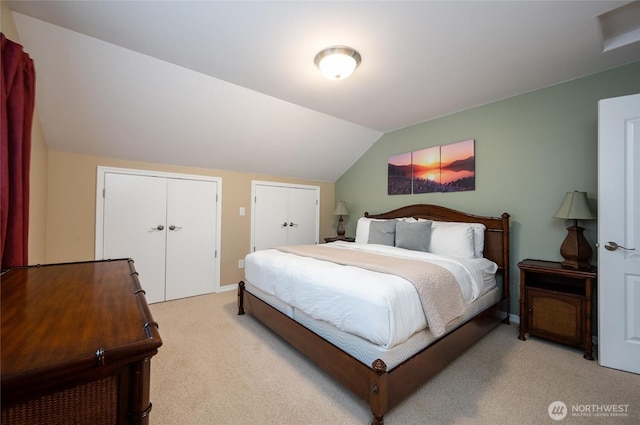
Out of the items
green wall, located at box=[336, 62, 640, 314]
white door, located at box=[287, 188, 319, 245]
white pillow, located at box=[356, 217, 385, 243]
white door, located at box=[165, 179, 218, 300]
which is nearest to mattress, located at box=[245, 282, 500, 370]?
green wall, located at box=[336, 62, 640, 314]

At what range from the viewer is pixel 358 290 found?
163 cm

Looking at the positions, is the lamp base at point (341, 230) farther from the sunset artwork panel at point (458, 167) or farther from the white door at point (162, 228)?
the white door at point (162, 228)

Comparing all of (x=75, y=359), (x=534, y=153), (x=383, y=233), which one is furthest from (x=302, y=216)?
(x=75, y=359)

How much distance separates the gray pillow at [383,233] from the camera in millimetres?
3323

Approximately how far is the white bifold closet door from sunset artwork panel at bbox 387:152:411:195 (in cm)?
262

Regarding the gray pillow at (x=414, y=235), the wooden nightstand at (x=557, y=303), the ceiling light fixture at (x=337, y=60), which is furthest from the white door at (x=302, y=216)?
the wooden nightstand at (x=557, y=303)

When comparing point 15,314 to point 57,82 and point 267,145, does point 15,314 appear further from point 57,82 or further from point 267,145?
point 267,145

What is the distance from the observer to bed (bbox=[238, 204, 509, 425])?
149 centimetres

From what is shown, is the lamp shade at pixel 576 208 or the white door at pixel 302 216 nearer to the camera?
the lamp shade at pixel 576 208

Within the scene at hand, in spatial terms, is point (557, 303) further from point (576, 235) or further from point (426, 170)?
point (426, 170)

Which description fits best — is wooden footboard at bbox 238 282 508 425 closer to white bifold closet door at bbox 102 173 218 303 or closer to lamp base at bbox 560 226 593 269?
lamp base at bbox 560 226 593 269

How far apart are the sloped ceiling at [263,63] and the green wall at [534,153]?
17 centimetres

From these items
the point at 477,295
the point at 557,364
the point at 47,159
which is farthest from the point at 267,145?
the point at 557,364

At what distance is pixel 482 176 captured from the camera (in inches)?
123
